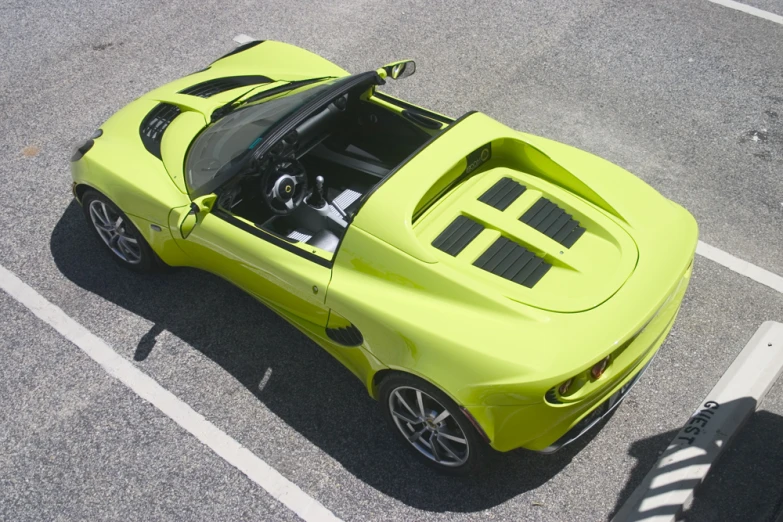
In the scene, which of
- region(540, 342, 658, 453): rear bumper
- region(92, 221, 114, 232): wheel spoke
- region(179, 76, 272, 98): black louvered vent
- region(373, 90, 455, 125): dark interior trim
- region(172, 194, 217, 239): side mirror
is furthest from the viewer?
region(179, 76, 272, 98): black louvered vent

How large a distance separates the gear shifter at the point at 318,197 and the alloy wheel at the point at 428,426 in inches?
52.0

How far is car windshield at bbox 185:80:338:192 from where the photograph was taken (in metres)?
A: 4.40

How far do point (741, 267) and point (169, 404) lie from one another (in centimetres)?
395

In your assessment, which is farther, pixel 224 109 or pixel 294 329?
pixel 224 109

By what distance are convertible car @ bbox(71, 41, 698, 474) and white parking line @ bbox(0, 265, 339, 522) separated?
0.59 meters

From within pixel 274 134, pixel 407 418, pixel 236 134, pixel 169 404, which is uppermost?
pixel 274 134

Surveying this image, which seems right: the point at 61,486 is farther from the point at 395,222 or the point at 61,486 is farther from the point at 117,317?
the point at 395,222

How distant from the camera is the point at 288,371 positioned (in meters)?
4.65

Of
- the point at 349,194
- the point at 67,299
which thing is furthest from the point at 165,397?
the point at 349,194

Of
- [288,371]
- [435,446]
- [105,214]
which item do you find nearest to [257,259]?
[288,371]

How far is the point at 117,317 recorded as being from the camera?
16.4ft

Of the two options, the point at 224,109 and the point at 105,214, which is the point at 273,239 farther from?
the point at 105,214

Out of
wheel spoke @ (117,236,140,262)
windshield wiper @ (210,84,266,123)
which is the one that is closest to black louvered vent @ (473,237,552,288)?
windshield wiper @ (210,84,266,123)

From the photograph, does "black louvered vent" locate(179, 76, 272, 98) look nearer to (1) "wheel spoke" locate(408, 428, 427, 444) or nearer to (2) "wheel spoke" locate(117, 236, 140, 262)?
(2) "wheel spoke" locate(117, 236, 140, 262)
